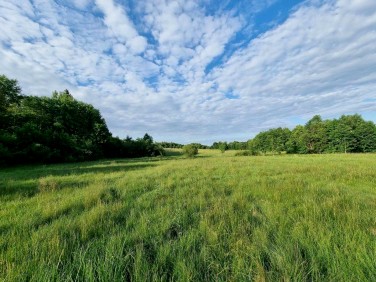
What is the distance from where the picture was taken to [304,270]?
241 centimetres

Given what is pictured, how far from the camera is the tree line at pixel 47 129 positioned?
23922 millimetres

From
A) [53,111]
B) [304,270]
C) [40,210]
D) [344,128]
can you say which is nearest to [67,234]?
[40,210]

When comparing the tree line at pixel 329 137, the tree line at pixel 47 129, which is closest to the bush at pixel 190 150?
the tree line at pixel 47 129

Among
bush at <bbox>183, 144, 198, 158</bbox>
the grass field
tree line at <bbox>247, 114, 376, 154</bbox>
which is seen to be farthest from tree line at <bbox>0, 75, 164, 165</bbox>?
tree line at <bbox>247, 114, 376, 154</bbox>

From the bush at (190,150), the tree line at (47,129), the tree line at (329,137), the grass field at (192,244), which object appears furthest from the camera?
the tree line at (329,137)

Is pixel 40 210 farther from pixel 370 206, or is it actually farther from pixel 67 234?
pixel 370 206

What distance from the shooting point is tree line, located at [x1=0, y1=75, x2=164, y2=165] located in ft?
78.5

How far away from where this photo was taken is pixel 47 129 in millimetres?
29953

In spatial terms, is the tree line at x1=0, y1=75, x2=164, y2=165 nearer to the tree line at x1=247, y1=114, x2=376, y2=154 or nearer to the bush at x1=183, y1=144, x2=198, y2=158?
the bush at x1=183, y1=144, x2=198, y2=158

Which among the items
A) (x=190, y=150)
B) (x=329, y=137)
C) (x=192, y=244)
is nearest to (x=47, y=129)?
(x=190, y=150)

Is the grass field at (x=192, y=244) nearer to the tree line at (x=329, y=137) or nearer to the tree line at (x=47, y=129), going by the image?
the tree line at (x=47, y=129)

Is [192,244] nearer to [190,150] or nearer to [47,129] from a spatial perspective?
[47,129]

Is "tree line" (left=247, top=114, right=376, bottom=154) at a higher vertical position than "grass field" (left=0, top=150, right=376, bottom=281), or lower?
higher

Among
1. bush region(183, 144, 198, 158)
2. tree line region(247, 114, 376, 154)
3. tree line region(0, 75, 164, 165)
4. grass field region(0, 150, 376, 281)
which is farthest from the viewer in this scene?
tree line region(247, 114, 376, 154)
